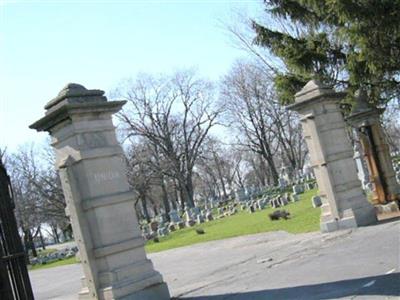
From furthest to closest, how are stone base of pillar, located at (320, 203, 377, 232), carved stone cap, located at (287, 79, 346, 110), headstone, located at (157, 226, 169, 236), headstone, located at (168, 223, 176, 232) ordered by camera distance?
headstone, located at (168, 223, 176, 232), headstone, located at (157, 226, 169, 236), carved stone cap, located at (287, 79, 346, 110), stone base of pillar, located at (320, 203, 377, 232)

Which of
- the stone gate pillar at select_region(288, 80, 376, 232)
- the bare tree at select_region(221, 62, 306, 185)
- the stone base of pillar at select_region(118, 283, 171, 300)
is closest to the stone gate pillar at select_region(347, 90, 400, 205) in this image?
the stone gate pillar at select_region(288, 80, 376, 232)

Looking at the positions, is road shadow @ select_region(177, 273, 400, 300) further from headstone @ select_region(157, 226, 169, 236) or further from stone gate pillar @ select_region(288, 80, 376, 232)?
headstone @ select_region(157, 226, 169, 236)

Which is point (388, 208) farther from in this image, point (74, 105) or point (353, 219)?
point (74, 105)

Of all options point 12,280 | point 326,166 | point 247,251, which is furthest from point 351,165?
point 12,280

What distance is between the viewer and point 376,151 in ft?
49.9

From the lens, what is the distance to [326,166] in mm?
12547

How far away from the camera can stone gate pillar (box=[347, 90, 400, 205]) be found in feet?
49.2

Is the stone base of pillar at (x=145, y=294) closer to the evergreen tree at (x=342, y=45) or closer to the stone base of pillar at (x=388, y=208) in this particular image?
the stone base of pillar at (x=388, y=208)

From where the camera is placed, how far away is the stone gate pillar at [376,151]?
14984 mm

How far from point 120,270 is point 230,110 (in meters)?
52.5

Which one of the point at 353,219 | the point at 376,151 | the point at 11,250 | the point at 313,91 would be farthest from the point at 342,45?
the point at 11,250

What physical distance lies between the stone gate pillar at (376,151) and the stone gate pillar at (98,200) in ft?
29.2

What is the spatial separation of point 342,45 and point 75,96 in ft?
44.3

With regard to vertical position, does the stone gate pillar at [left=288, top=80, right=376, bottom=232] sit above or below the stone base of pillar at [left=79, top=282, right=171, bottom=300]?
above
